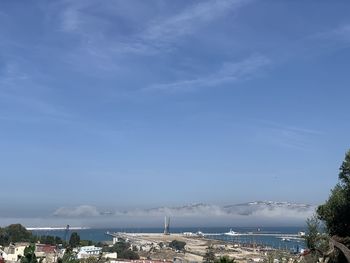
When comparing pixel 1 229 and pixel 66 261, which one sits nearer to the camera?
pixel 66 261

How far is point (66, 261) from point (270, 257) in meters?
9.99

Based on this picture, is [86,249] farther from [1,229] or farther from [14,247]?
[1,229]

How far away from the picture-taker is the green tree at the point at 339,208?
2466 centimetres

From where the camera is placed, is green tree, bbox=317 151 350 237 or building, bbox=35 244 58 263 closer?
green tree, bbox=317 151 350 237

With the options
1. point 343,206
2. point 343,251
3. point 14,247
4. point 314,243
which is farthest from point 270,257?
point 14,247

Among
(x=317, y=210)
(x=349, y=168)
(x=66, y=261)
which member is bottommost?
(x=66, y=261)

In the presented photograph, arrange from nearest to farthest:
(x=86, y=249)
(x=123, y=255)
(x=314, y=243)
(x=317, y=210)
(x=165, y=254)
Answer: (x=314, y=243) < (x=317, y=210) < (x=86, y=249) < (x=123, y=255) < (x=165, y=254)

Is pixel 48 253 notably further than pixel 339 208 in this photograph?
Yes

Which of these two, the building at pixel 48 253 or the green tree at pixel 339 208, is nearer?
the green tree at pixel 339 208

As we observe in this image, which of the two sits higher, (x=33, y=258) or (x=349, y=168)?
(x=349, y=168)

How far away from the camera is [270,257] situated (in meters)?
25.5

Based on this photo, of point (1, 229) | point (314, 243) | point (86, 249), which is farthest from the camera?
point (1, 229)

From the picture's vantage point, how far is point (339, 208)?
985 inches

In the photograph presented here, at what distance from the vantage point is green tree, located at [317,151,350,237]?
24656 mm
